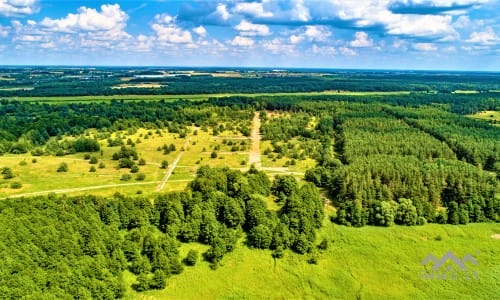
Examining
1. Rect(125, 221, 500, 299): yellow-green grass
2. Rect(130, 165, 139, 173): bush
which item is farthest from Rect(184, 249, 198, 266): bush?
Rect(130, 165, 139, 173): bush

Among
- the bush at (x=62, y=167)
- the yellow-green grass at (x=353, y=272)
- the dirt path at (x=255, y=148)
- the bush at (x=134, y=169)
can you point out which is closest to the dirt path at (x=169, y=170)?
the bush at (x=134, y=169)

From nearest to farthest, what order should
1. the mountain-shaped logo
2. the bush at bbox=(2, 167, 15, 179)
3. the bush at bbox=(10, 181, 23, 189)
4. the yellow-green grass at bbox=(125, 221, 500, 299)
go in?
the yellow-green grass at bbox=(125, 221, 500, 299) < the mountain-shaped logo < the bush at bbox=(10, 181, 23, 189) < the bush at bbox=(2, 167, 15, 179)

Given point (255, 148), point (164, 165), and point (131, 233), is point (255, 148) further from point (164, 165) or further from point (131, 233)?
point (131, 233)

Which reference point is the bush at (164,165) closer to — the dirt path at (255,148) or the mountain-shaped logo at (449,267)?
the dirt path at (255,148)

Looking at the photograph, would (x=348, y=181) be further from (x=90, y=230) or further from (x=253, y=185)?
(x=90, y=230)

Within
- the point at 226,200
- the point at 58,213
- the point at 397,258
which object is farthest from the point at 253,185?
the point at 58,213

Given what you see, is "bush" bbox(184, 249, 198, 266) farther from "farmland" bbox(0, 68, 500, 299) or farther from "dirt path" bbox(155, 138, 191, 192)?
"dirt path" bbox(155, 138, 191, 192)
